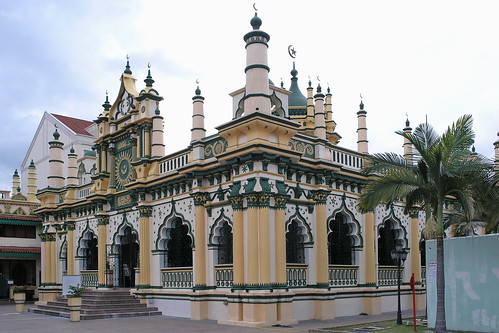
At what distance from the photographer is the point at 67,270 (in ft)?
95.6

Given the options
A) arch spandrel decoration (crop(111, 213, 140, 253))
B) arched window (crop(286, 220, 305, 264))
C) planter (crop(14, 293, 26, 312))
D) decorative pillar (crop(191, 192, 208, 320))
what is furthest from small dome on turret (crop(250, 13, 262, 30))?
planter (crop(14, 293, 26, 312))

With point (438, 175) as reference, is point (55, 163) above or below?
above

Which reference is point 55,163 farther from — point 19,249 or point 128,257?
point 128,257

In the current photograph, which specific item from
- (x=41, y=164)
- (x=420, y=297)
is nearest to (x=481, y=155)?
(x=420, y=297)

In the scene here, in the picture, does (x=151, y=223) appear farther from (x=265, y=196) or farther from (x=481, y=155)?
(x=481, y=155)

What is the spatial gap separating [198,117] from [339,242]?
24.0 ft

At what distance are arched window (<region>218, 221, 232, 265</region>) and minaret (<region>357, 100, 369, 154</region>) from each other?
6.82m

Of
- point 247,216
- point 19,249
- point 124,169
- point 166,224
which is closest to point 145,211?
point 166,224

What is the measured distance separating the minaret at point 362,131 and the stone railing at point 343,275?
16.3 feet

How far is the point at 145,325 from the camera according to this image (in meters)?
18.1

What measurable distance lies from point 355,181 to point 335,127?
236 inches

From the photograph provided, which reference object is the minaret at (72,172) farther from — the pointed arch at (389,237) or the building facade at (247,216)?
the pointed arch at (389,237)

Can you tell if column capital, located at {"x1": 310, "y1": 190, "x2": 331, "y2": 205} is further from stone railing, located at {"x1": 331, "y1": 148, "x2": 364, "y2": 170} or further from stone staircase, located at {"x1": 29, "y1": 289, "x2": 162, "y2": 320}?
stone staircase, located at {"x1": 29, "y1": 289, "x2": 162, "y2": 320}

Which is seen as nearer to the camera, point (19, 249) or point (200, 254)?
point (200, 254)
